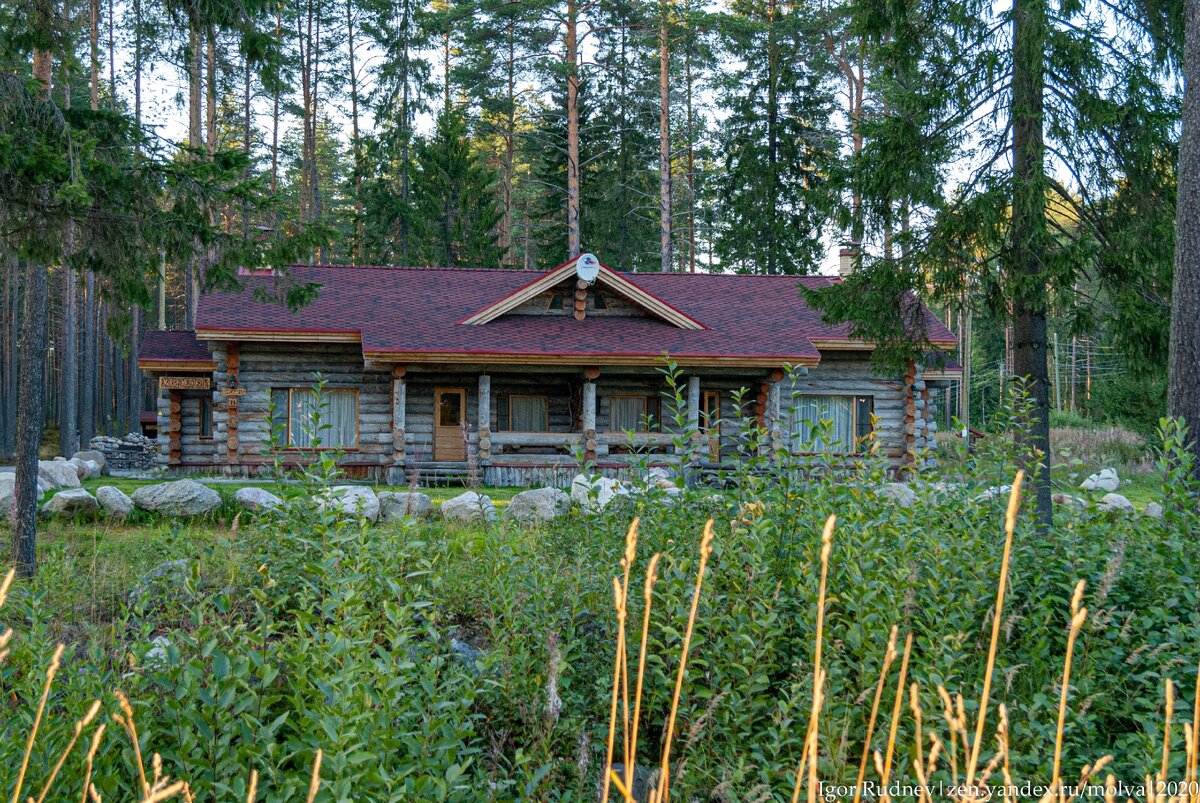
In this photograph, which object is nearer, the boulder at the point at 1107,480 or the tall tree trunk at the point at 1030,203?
the tall tree trunk at the point at 1030,203

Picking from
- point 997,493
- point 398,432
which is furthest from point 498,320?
point 997,493

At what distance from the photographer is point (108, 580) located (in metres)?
7.28

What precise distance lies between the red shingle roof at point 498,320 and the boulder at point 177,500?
5.62 meters

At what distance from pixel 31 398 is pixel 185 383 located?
423 inches

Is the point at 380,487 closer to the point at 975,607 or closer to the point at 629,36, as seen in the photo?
the point at 975,607

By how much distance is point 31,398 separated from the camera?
9.35 metres

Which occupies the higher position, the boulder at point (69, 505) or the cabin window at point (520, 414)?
the cabin window at point (520, 414)

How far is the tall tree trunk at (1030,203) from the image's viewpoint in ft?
31.9

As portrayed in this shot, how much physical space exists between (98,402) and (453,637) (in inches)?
1398

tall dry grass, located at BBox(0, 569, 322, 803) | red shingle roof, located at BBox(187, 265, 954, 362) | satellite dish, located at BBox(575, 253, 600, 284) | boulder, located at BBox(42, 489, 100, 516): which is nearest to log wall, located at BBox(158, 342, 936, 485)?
red shingle roof, located at BBox(187, 265, 954, 362)

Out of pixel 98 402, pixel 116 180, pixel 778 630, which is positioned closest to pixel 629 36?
pixel 116 180

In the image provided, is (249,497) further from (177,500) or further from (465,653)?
(465,653)

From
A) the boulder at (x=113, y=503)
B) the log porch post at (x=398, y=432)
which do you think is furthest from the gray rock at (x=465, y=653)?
the log porch post at (x=398, y=432)

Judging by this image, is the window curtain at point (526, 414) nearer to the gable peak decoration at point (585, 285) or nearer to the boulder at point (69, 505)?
the gable peak decoration at point (585, 285)
